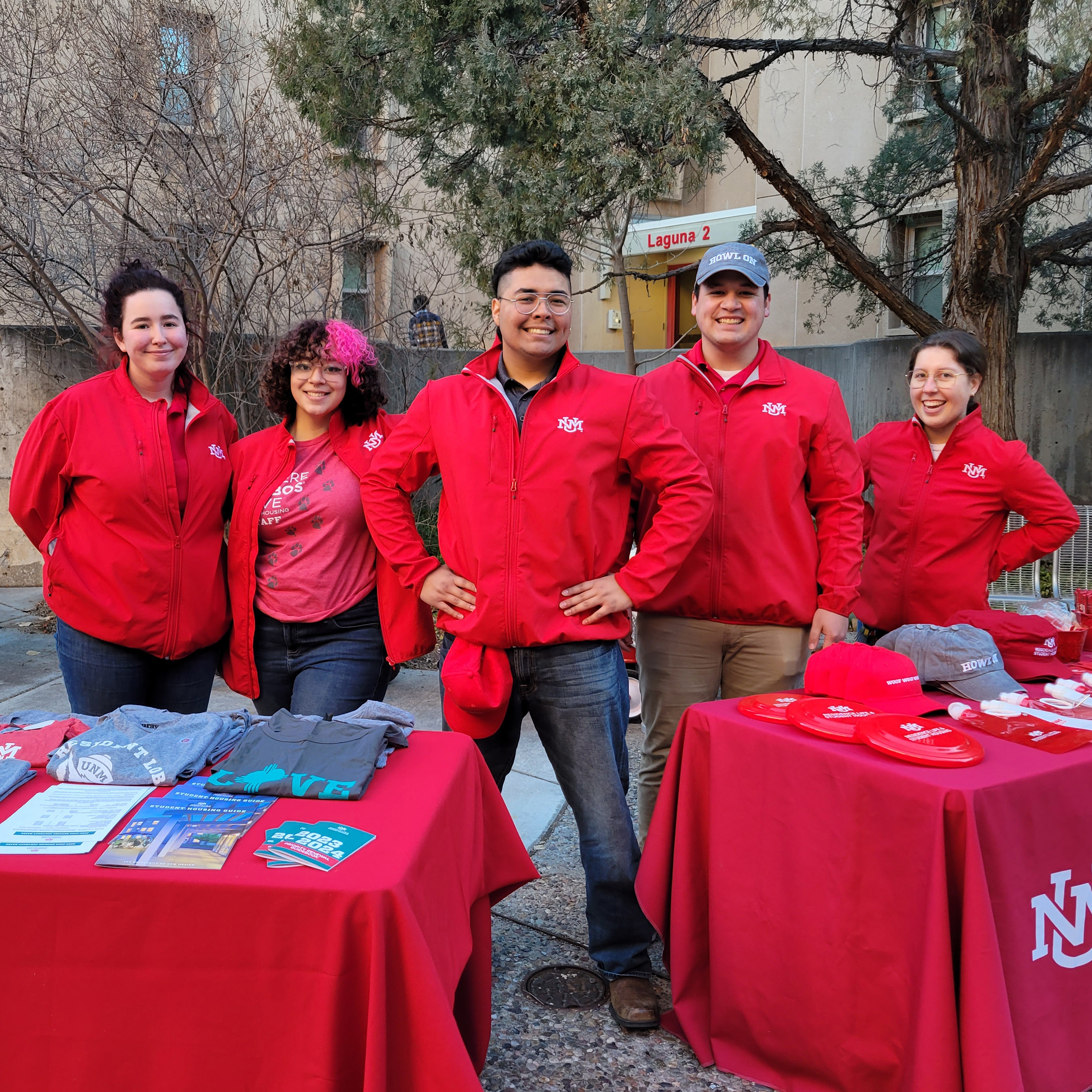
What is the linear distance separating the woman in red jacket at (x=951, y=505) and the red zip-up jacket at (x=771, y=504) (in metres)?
0.46

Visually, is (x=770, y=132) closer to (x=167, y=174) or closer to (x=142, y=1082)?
(x=167, y=174)

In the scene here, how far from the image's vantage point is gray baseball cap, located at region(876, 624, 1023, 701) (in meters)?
2.60

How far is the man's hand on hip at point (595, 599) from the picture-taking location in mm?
2633

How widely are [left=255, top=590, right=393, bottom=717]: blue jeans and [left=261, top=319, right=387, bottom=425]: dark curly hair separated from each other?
60cm

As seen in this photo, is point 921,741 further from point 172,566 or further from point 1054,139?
point 1054,139

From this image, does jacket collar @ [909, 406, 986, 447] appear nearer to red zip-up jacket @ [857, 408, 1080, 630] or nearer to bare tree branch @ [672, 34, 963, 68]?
red zip-up jacket @ [857, 408, 1080, 630]

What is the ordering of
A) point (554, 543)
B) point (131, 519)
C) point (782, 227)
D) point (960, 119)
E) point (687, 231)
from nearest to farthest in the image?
point (554, 543)
point (131, 519)
point (960, 119)
point (782, 227)
point (687, 231)

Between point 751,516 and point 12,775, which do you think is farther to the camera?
point 751,516

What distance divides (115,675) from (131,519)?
46 cm

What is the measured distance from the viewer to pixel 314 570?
9.80ft

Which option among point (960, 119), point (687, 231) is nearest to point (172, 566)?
point (960, 119)

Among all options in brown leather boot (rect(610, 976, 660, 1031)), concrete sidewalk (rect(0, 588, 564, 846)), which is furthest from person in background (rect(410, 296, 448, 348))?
brown leather boot (rect(610, 976, 660, 1031))

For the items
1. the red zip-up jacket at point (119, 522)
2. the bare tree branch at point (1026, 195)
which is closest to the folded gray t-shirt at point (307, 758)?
the red zip-up jacket at point (119, 522)

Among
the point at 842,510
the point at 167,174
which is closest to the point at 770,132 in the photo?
the point at 167,174
